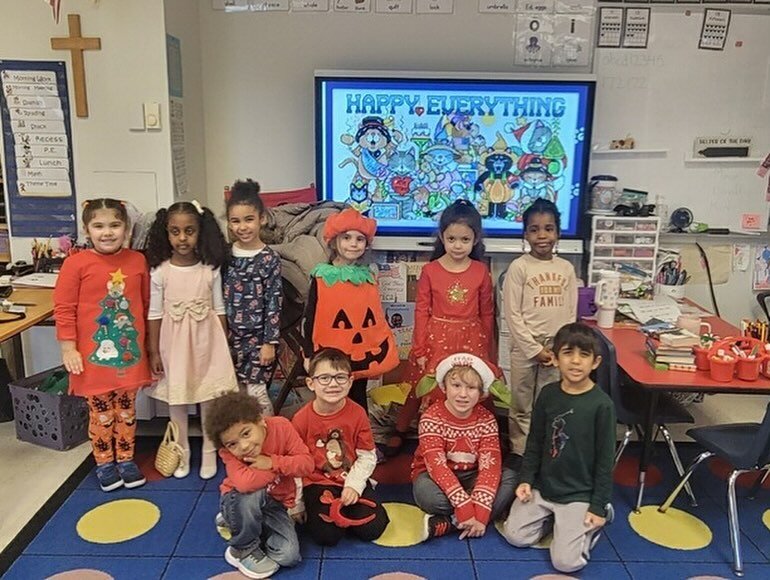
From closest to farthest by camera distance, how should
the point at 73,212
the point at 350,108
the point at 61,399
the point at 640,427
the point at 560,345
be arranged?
the point at 560,345, the point at 640,427, the point at 61,399, the point at 73,212, the point at 350,108

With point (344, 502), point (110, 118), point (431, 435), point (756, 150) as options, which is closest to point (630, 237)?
point (756, 150)

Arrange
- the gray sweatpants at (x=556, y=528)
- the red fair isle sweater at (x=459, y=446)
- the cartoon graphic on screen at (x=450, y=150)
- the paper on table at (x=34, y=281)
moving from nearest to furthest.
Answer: the gray sweatpants at (x=556, y=528), the red fair isle sweater at (x=459, y=446), the paper on table at (x=34, y=281), the cartoon graphic on screen at (x=450, y=150)

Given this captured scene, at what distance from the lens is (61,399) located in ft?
9.39

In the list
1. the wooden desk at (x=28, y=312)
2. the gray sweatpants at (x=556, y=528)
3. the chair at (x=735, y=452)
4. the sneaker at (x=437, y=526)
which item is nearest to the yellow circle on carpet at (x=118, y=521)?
the wooden desk at (x=28, y=312)

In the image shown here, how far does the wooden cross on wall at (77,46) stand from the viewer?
2.87 m

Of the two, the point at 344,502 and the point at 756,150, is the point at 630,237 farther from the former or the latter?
the point at 344,502

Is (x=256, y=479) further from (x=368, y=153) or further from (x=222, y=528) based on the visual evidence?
(x=368, y=153)

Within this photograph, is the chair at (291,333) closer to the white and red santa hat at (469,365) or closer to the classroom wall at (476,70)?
the white and red santa hat at (469,365)

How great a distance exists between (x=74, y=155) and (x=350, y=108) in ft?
4.14

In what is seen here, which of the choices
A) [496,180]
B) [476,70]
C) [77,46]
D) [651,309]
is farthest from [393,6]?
[651,309]

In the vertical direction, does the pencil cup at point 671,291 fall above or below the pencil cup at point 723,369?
above

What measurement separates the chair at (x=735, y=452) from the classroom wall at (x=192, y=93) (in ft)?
7.91

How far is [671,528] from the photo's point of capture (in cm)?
242

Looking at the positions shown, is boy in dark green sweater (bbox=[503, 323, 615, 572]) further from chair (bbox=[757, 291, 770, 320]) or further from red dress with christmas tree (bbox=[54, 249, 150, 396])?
chair (bbox=[757, 291, 770, 320])
